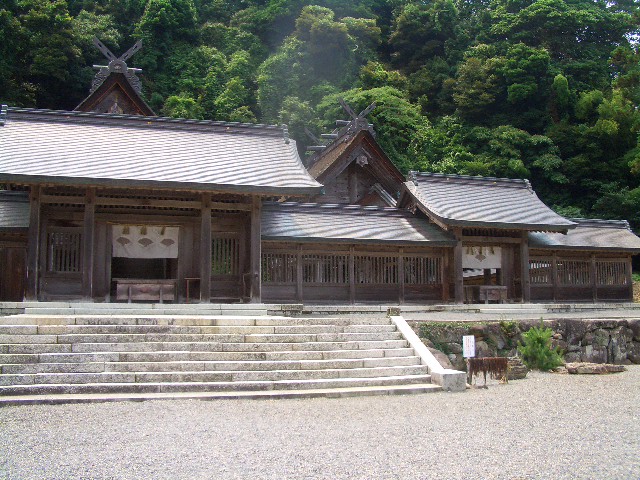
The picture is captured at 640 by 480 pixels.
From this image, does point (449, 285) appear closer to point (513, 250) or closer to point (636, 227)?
point (513, 250)

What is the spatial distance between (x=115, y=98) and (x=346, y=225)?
1283 centimetres

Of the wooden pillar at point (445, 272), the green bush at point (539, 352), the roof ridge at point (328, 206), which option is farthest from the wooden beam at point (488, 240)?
the green bush at point (539, 352)

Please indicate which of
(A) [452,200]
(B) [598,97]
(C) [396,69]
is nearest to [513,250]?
(A) [452,200]

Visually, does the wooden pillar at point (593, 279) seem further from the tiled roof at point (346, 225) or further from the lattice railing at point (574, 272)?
the tiled roof at point (346, 225)

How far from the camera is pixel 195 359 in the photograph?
10.2 m

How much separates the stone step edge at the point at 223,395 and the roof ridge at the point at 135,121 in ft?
36.2

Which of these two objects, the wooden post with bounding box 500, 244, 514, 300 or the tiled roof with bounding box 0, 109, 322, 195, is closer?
the tiled roof with bounding box 0, 109, 322, 195

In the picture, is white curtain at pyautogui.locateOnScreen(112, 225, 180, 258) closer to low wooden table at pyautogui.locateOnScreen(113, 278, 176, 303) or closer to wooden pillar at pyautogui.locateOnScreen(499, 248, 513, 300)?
low wooden table at pyautogui.locateOnScreen(113, 278, 176, 303)

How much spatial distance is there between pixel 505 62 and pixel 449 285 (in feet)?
79.9

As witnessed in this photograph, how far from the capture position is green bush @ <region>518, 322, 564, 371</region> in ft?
43.1

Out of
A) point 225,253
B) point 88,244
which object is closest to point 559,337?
point 225,253

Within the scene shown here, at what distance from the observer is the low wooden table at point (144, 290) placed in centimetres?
1559

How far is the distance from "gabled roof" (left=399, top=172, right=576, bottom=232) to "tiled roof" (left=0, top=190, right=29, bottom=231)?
1142 cm

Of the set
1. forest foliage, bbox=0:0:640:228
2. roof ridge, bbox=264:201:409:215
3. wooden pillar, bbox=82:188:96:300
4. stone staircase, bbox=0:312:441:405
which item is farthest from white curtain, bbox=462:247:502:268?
forest foliage, bbox=0:0:640:228
